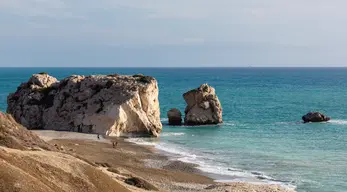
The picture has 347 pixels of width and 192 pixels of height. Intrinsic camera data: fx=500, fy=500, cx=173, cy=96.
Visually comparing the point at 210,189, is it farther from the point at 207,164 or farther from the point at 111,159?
the point at 111,159

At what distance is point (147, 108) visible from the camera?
68.2 m

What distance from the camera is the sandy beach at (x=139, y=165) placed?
119 feet

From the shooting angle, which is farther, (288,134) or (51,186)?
(288,134)

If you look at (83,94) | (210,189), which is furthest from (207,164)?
(83,94)

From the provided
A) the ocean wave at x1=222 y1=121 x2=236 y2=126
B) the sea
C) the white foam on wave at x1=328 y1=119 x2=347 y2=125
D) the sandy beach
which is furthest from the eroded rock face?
the white foam on wave at x1=328 y1=119 x2=347 y2=125

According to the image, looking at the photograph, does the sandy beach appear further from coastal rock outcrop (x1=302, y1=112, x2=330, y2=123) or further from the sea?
coastal rock outcrop (x1=302, y1=112, x2=330, y2=123)

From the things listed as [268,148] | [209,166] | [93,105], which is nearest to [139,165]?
[209,166]

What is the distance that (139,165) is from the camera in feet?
150

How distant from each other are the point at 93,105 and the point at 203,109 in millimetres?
21327

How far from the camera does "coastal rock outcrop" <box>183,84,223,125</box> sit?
79938mm

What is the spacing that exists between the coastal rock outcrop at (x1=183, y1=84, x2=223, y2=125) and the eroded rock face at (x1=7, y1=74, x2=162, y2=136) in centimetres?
1077

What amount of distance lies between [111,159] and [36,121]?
2595 cm

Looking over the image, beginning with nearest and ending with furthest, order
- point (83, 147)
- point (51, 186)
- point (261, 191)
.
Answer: point (51, 186) → point (261, 191) → point (83, 147)

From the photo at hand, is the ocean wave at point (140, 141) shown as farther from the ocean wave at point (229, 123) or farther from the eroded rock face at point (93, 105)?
the ocean wave at point (229, 123)
